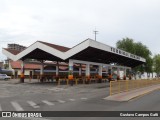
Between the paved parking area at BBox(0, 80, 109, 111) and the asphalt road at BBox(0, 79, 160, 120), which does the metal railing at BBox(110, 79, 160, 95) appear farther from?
the asphalt road at BBox(0, 79, 160, 120)

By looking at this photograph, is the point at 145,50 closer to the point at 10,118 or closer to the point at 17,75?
the point at 17,75

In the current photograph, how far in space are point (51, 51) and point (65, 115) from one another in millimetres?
25437

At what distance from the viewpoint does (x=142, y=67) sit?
291 ft

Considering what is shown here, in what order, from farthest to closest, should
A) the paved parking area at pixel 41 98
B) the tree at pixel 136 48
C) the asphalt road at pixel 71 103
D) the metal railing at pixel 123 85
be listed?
the tree at pixel 136 48 < the metal railing at pixel 123 85 < the paved parking area at pixel 41 98 < the asphalt road at pixel 71 103

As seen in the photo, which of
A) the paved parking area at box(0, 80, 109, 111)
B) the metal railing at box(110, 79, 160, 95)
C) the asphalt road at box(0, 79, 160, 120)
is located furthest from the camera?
the metal railing at box(110, 79, 160, 95)

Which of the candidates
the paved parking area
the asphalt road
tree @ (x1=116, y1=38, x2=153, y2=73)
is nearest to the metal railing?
the paved parking area

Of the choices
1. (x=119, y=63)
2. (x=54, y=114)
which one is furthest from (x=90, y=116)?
(x=119, y=63)

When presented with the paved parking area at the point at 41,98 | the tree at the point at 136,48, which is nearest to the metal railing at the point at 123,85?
the paved parking area at the point at 41,98

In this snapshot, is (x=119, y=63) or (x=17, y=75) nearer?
(x=119, y=63)

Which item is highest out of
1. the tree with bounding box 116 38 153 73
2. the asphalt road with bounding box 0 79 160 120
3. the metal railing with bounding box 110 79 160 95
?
the tree with bounding box 116 38 153 73

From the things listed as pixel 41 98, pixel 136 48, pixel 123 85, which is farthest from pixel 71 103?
pixel 136 48

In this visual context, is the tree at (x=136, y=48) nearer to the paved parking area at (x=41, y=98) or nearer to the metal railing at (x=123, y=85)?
the metal railing at (x=123, y=85)

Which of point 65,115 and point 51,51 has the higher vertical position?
point 51,51

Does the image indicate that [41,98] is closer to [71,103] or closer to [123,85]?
[71,103]
